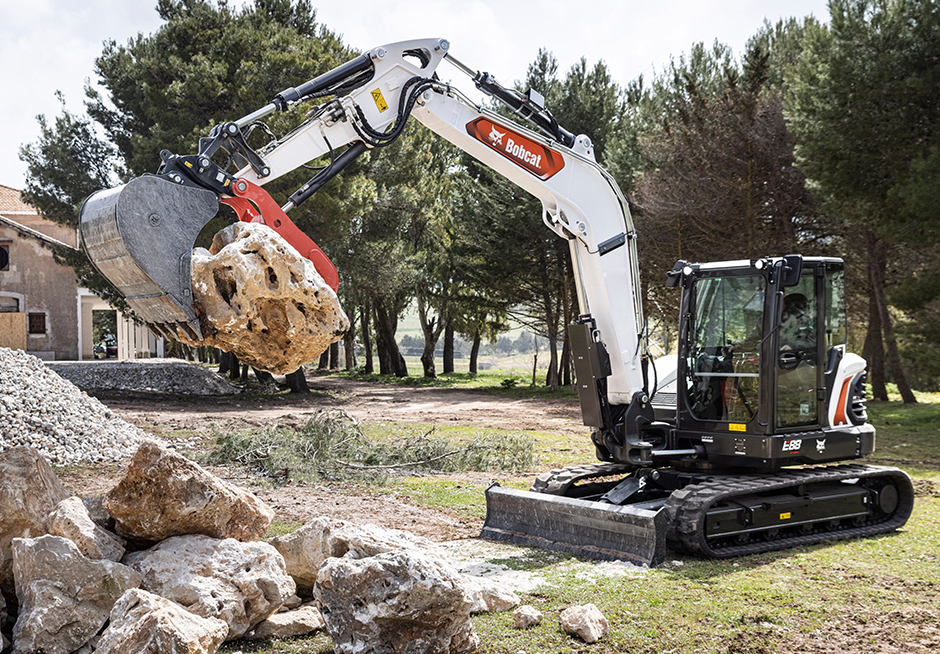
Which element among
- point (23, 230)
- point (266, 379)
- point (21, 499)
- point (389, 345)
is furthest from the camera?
point (389, 345)

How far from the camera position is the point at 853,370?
774 centimetres

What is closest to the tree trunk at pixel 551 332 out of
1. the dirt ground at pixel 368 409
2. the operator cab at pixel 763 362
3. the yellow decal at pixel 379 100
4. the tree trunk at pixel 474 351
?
the dirt ground at pixel 368 409

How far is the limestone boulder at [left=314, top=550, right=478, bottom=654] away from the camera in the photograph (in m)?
4.35

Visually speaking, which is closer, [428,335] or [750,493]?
[750,493]

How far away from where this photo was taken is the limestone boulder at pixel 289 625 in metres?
4.81

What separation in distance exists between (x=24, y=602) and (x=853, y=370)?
705 centimetres

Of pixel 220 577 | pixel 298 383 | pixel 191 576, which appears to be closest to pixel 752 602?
pixel 220 577

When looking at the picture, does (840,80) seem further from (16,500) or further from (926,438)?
(16,500)

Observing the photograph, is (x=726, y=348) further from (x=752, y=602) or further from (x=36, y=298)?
(x=36, y=298)

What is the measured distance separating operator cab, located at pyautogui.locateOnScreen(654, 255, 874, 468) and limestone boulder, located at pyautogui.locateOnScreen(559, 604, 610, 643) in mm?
2909

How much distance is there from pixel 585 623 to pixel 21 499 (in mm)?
3518

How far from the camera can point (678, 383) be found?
7602mm

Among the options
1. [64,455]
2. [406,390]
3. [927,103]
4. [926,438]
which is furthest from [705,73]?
[64,455]

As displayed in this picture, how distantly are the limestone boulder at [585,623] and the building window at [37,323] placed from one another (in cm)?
2885
